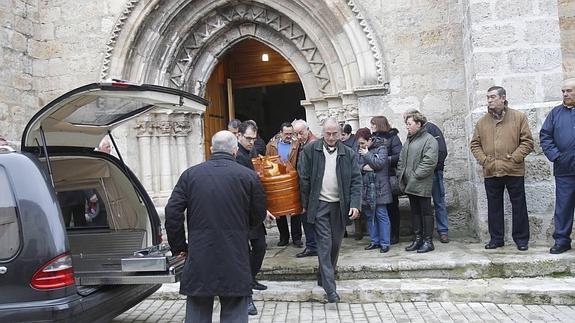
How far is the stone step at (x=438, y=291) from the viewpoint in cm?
458

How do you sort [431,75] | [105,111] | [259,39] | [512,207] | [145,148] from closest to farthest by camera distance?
1. [105,111]
2. [512,207]
3. [431,75]
4. [145,148]
5. [259,39]

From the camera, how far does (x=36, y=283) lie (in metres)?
3.15

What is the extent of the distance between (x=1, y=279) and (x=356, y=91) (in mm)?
4961

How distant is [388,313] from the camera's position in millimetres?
4527

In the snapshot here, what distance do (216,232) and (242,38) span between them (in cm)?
538

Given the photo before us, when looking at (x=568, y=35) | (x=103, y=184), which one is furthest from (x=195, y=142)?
(x=568, y=35)

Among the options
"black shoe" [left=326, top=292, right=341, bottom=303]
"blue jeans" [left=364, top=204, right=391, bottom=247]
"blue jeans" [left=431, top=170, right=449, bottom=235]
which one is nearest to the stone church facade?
"blue jeans" [left=431, top=170, right=449, bottom=235]

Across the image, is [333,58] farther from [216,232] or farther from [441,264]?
[216,232]

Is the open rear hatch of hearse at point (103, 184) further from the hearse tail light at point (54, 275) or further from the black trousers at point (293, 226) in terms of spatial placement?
the black trousers at point (293, 226)

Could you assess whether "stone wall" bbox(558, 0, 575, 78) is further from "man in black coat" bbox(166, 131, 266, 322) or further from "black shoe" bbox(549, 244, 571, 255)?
"man in black coat" bbox(166, 131, 266, 322)

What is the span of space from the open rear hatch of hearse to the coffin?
0.90m

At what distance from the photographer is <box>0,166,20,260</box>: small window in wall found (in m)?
3.17

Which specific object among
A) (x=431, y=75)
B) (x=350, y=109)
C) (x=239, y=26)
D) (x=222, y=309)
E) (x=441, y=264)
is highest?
(x=239, y=26)

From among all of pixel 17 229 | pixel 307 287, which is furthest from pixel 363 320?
pixel 17 229
